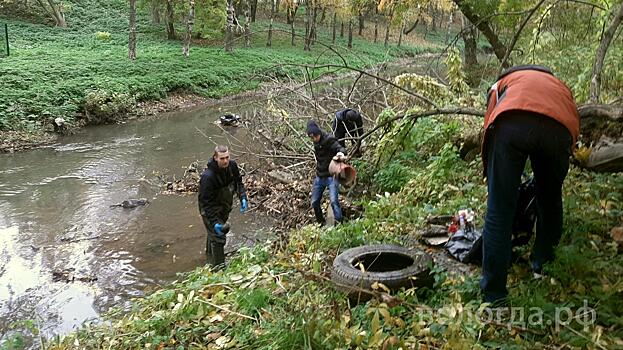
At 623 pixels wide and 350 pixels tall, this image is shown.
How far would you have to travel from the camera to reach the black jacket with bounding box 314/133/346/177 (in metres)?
8.02

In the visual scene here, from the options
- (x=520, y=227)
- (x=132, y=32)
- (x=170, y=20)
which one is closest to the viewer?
(x=520, y=227)

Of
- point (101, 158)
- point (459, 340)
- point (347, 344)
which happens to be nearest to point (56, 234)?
point (101, 158)

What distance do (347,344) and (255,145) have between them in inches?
410

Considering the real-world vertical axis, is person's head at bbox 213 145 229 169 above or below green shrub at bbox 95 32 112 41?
above

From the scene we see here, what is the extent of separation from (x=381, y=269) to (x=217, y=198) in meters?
3.19

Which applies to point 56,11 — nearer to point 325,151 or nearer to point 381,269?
point 325,151

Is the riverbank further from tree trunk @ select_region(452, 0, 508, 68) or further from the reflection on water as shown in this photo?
the reflection on water

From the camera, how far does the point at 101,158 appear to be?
46.0ft

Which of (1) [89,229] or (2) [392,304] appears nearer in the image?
(2) [392,304]

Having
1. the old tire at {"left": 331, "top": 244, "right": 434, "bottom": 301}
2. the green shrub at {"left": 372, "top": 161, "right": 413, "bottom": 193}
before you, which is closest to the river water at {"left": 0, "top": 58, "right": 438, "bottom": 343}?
the green shrub at {"left": 372, "top": 161, "right": 413, "bottom": 193}

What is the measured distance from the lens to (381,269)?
15.3 feet

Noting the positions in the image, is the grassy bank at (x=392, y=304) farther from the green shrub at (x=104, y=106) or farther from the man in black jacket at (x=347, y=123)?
the green shrub at (x=104, y=106)

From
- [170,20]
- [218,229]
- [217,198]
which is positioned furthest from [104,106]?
[170,20]

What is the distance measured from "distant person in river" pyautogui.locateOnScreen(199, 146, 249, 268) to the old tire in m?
2.74
